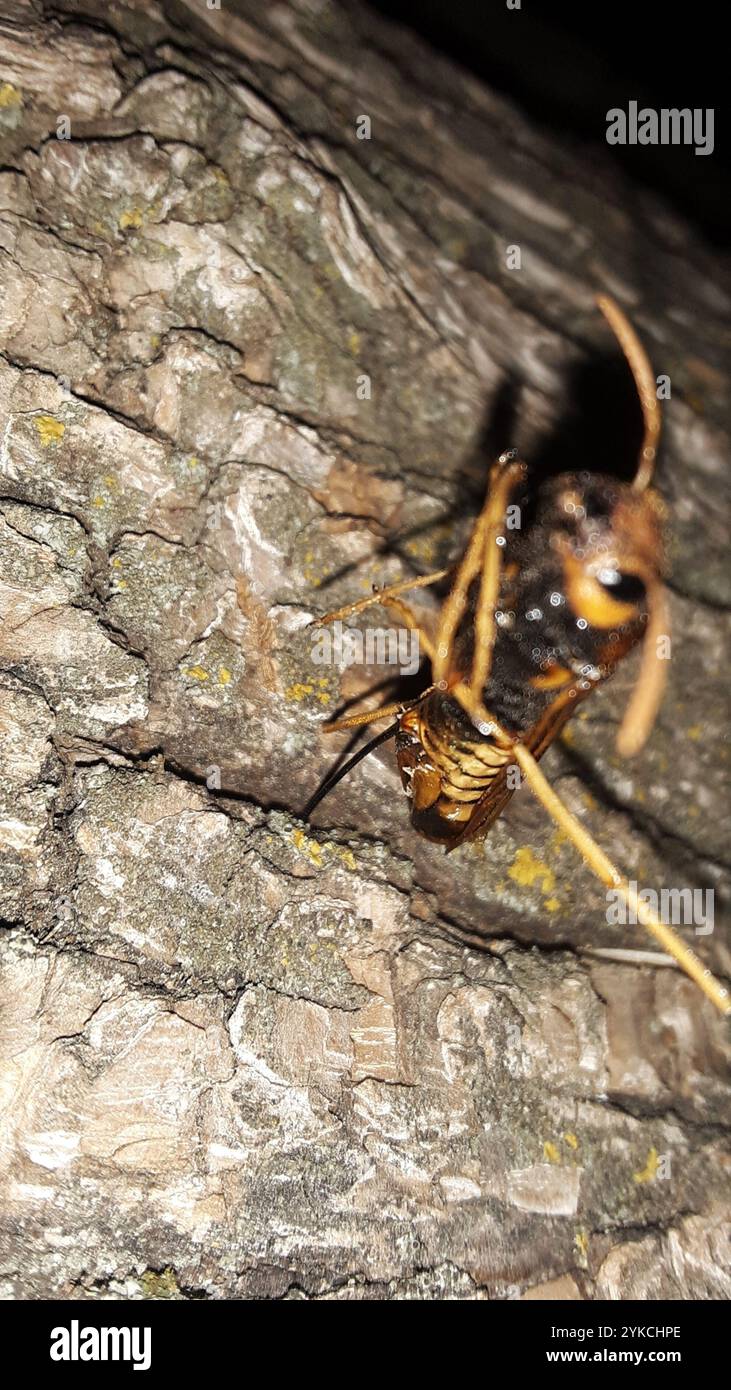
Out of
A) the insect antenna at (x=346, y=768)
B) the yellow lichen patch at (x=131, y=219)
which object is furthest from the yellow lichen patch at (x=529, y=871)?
the yellow lichen patch at (x=131, y=219)

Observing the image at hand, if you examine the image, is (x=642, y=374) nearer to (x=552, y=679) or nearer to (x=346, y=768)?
(x=552, y=679)

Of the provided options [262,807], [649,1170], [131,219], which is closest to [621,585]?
[262,807]

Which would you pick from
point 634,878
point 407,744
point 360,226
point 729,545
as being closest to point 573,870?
point 634,878

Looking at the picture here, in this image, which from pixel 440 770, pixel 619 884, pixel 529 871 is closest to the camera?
pixel 619 884

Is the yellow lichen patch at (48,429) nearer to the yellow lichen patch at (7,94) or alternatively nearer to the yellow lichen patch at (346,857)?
the yellow lichen patch at (7,94)

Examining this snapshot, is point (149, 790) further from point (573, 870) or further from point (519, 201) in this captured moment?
point (519, 201)
